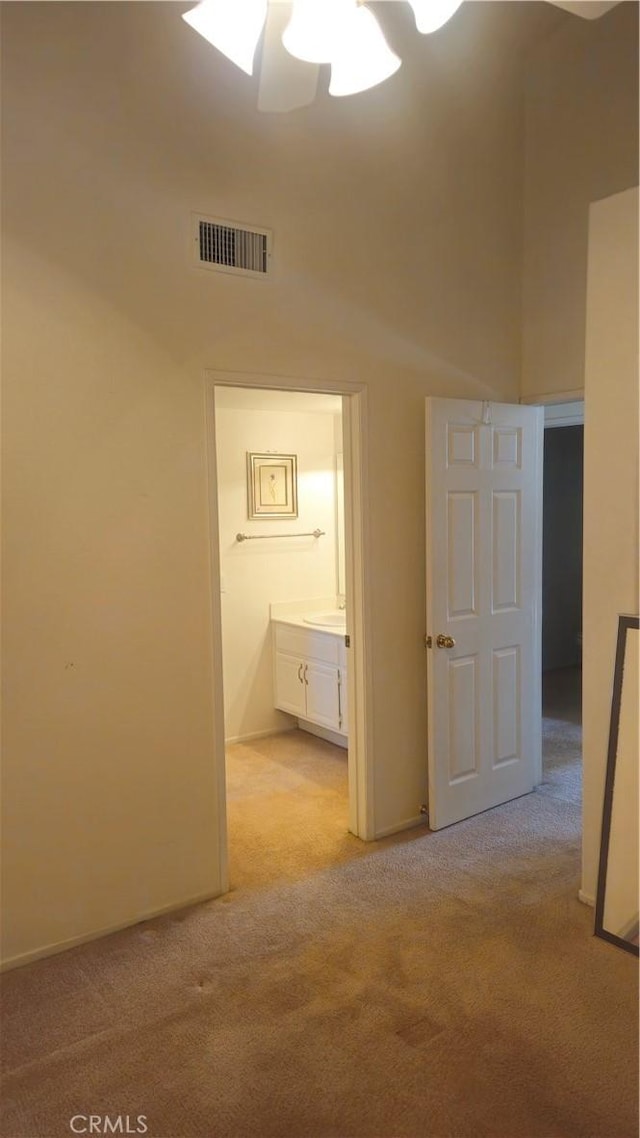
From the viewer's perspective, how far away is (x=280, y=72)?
6.00ft

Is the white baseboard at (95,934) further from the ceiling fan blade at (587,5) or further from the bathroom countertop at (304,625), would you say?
the ceiling fan blade at (587,5)

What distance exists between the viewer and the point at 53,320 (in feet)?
7.86

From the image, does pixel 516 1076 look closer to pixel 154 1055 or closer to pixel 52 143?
pixel 154 1055

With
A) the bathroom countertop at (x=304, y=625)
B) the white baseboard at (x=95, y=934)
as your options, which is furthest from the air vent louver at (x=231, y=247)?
the white baseboard at (x=95, y=934)

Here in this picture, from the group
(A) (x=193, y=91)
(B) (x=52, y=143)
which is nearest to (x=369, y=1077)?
(B) (x=52, y=143)

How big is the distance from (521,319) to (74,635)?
2.76 metres

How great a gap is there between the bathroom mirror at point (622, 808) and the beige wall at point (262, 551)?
103 inches

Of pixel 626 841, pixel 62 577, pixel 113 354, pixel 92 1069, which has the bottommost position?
pixel 92 1069

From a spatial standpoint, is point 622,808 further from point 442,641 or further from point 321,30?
point 321,30

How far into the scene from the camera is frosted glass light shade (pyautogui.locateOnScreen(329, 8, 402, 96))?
64.0 inches

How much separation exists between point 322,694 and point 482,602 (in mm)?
1365

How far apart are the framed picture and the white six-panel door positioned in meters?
1.77

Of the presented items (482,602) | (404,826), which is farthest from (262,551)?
(404,826)

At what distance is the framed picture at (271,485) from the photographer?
15.7ft
